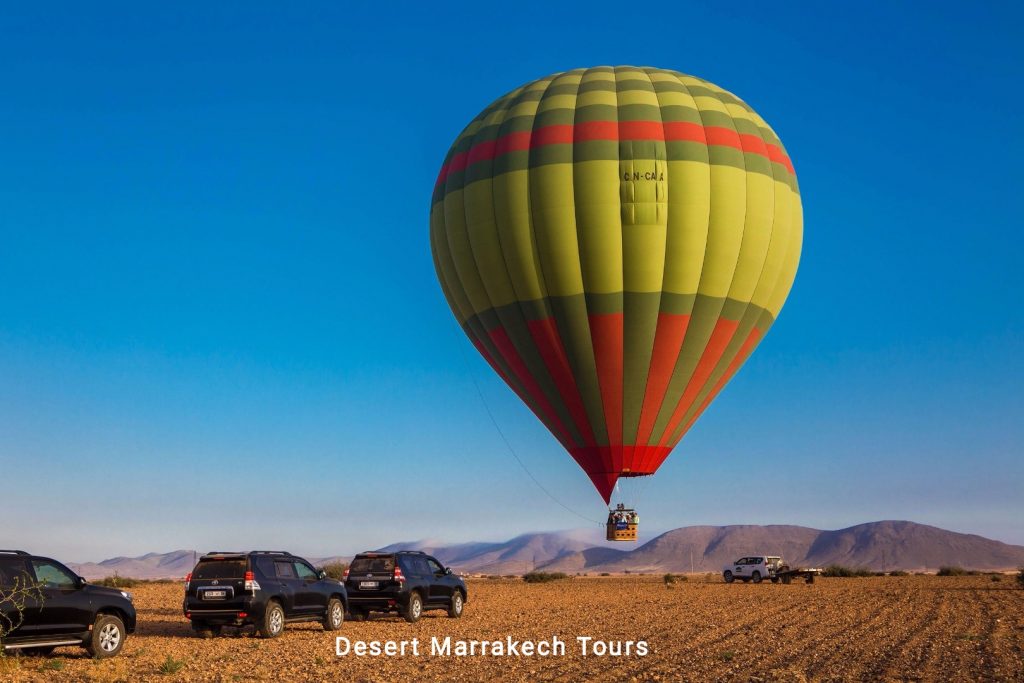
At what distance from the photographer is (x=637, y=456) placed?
3597 centimetres

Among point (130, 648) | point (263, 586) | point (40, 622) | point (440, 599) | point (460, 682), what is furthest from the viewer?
point (440, 599)

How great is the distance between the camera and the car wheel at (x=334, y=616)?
25141 mm

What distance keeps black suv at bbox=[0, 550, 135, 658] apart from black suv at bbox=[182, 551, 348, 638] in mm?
2849

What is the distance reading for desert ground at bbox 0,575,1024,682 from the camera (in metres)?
17.2

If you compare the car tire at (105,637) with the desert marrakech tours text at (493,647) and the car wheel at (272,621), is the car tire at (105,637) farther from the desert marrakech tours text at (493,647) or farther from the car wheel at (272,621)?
the desert marrakech tours text at (493,647)

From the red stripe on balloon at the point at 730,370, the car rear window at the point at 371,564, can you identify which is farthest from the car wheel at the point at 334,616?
the red stripe on balloon at the point at 730,370

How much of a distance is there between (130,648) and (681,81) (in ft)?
88.8

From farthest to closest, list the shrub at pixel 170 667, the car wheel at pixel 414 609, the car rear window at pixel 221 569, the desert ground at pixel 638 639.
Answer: the car wheel at pixel 414 609 → the car rear window at pixel 221 569 → the desert ground at pixel 638 639 → the shrub at pixel 170 667

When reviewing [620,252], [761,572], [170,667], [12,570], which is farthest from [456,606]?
[761,572]

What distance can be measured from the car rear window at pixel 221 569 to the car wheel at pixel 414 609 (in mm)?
5780

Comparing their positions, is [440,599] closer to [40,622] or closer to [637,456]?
[637,456]

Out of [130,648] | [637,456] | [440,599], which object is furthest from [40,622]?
[637,456]

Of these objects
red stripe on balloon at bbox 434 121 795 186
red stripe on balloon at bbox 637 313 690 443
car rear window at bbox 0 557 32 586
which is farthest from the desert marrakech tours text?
red stripe on balloon at bbox 434 121 795 186

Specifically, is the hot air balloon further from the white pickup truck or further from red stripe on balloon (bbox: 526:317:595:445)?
the white pickup truck
